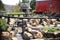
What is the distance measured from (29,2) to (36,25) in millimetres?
490

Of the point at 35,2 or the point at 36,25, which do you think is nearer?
the point at 36,25

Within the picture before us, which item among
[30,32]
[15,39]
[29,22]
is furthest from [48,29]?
[29,22]

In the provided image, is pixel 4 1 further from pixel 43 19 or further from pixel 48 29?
pixel 48 29

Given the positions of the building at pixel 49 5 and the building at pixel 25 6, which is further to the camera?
the building at pixel 49 5

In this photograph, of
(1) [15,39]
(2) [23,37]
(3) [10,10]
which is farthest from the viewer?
(3) [10,10]

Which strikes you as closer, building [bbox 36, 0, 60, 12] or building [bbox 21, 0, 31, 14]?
building [bbox 21, 0, 31, 14]

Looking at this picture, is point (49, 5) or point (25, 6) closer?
point (25, 6)

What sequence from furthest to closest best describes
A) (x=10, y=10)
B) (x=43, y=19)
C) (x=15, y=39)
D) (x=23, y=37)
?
(x=43, y=19)
(x=10, y=10)
(x=23, y=37)
(x=15, y=39)

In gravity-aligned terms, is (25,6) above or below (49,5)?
above

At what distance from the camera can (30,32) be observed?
4238 millimetres

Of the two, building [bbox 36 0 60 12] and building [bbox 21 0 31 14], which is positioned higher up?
building [bbox 21 0 31 14]

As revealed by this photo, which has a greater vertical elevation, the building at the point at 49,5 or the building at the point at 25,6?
the building at the point at 25,6

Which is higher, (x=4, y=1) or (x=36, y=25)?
(x=4, y=1)

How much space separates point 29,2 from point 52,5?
2.54ft
